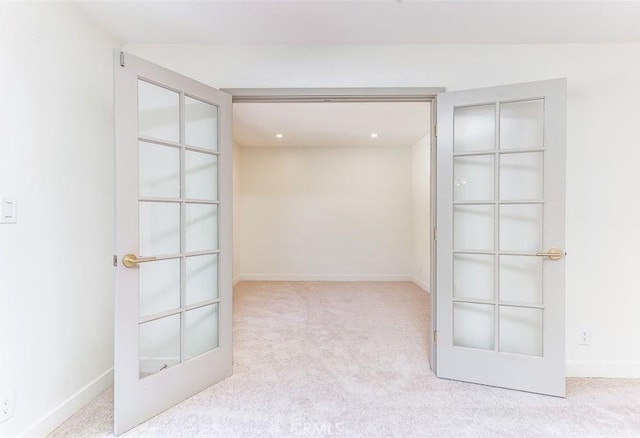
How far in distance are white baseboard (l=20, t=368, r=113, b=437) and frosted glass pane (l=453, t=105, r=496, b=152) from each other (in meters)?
2.86

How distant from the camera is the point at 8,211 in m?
1.52

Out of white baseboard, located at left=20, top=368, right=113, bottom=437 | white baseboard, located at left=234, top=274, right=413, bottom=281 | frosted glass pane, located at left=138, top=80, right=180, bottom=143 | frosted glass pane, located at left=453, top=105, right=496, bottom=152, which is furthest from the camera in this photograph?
white baseboard, located at left=234, top=274, right=413, bottom=281

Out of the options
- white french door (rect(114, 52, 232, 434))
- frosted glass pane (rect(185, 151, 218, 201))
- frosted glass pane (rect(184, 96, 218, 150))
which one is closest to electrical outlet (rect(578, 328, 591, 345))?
white french door (rect(114, 52, 232, 434))

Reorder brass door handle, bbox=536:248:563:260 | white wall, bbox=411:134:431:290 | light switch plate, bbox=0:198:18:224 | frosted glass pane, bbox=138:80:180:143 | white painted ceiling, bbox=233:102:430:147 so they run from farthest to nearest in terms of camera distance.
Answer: white wall, bbox=411:134:431:290 → white painted ceiling, bbox=233:102:430:147 → brass door handle, bbox=536:248:563:260 → frosted glass pane, bbox=138:80:180:143 → light switch plate, bbox=0:198:18:224

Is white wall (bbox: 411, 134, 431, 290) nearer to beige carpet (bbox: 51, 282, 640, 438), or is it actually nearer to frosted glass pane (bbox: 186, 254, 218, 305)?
beige carpet (bbox: 51, 282, 640, 438)

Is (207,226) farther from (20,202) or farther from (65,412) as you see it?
(65,412)

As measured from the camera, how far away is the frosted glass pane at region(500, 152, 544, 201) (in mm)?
2176

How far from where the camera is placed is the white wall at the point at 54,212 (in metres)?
1.56

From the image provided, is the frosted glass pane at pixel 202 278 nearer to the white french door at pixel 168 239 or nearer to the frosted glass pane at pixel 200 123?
the white french door at pixel 168 239

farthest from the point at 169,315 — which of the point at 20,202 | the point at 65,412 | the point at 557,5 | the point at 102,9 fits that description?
the point at 557,5

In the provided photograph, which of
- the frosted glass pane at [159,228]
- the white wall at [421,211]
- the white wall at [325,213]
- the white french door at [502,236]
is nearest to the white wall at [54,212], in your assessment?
the frosted glass pane at [159,228]

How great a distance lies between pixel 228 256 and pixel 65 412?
124 cm

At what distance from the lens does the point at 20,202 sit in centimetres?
159

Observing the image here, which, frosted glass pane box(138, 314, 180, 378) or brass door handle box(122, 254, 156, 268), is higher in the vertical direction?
brass door handle box(122, 254, 156, 268)
